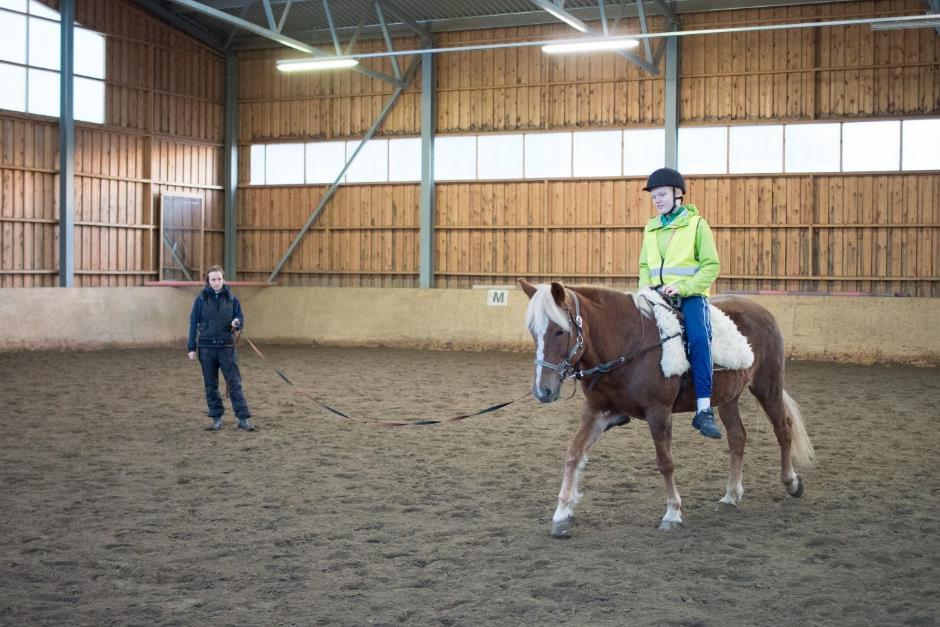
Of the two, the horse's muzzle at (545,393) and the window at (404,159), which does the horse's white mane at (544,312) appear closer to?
the horse's muzzle at (545,393)

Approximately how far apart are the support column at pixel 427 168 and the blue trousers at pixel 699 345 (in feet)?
52.1

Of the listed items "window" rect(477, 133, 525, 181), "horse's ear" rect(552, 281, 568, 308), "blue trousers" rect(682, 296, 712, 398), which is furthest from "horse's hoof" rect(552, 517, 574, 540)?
"window" rect(477, 133, 525, 181)

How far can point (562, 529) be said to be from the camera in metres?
5.47

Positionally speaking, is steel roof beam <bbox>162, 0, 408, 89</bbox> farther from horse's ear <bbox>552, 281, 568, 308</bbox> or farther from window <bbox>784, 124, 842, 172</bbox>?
horse's ear <bbox>552, 281, 568, 308</bbox>

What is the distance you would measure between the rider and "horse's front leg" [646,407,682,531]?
0.56 ft

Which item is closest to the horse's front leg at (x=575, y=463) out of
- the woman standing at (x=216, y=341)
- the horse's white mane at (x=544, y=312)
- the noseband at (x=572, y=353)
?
the noseband at (x=572, y=353)

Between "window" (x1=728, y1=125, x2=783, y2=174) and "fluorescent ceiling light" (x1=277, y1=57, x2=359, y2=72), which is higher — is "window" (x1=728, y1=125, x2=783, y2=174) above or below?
below

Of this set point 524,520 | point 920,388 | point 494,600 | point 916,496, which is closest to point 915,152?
point 920,388

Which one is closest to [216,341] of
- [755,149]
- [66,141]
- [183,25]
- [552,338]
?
[552,338]

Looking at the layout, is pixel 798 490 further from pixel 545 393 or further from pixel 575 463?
pixel 545 393

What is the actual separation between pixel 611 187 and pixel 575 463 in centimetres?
1503

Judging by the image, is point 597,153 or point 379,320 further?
point 379,320

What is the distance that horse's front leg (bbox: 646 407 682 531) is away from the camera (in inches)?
221

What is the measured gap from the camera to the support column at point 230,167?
23.2m
